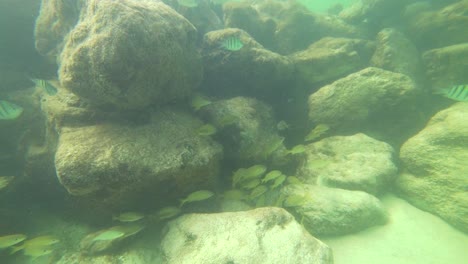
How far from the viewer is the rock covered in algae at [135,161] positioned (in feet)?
13.0

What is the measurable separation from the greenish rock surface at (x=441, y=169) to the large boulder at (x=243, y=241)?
2.81 meters

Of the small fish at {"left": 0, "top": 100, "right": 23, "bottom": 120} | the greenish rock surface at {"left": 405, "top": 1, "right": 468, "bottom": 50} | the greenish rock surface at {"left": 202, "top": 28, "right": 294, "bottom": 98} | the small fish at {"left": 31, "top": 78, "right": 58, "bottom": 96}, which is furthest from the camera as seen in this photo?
the greenish rock surface at {"left": 405, "top": 1, "right": 468, "bottom": 50}

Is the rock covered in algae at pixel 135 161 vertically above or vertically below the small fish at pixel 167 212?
above

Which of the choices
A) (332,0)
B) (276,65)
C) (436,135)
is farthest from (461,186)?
(332,0)

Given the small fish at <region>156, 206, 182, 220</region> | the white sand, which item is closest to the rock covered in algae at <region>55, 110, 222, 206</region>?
the small fish at <region>156, 206, 182, 220</region>

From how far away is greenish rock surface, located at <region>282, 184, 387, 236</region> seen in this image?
15.5 ft

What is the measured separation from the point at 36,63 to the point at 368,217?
12.0 metres

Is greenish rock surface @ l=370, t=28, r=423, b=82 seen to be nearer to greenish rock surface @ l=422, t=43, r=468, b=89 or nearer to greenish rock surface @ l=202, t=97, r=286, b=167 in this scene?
greenish rock surface @ l=422, t=43, r=468, b=89

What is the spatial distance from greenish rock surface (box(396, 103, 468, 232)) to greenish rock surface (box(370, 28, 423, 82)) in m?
2.36

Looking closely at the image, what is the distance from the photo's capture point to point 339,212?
474 centimetres

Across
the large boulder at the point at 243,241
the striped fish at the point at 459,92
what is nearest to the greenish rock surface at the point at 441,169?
the striped fish at the point at 459,92

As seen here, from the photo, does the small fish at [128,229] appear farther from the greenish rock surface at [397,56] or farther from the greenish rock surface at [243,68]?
the greenish rock surface at [397,56]

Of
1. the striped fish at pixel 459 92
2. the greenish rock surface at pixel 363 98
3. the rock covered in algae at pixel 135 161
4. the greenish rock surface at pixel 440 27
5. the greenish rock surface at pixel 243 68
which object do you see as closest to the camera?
the rock covered in algae at pixel 135 161

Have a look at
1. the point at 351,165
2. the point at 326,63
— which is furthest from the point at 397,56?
the point at 351,165
